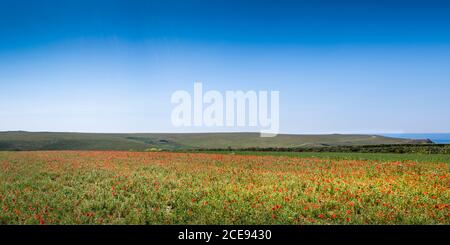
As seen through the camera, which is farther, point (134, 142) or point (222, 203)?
point (134, 142)

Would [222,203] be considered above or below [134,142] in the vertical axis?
above

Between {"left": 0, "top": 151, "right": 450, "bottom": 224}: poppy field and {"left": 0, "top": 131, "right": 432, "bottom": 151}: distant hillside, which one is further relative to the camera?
{"left": 0, "top": 131, "right": 432, "bottom": 151}: distant hillside

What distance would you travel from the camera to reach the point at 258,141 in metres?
141

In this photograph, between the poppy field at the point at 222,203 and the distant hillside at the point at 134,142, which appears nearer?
the poppy field at the point at 222,203

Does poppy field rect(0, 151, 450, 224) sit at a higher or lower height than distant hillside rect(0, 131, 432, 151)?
higher

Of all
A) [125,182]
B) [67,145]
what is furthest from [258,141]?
[125,182]

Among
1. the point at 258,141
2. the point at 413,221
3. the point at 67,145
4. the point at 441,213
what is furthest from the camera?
the point at 258,141

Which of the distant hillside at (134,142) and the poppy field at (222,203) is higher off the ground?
the poppy field at (222,203)
